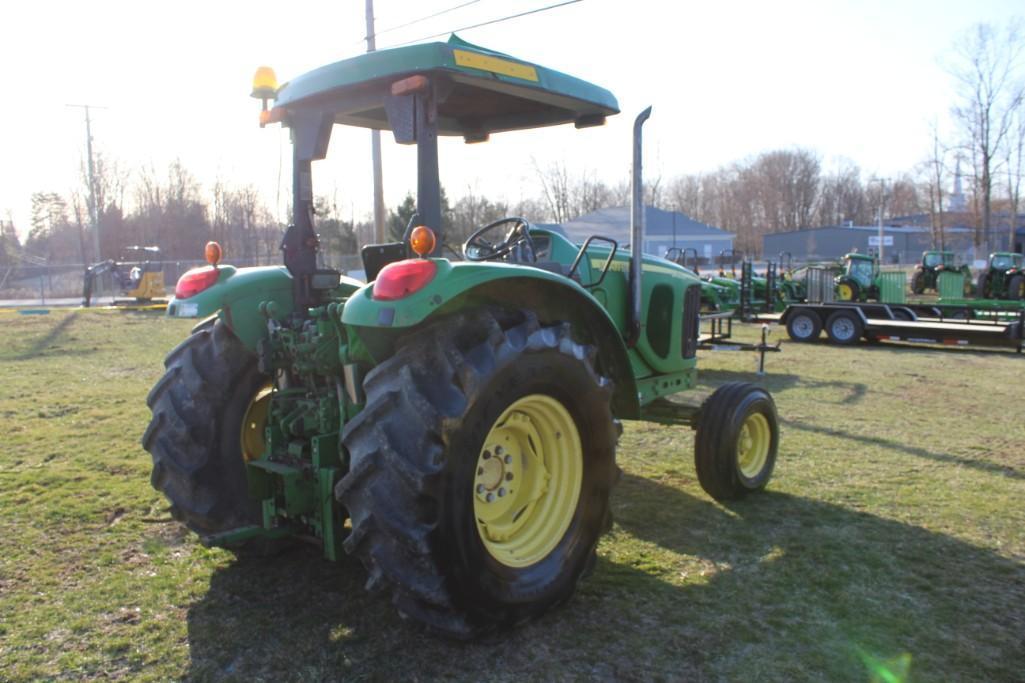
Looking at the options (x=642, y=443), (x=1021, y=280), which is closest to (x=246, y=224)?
(x=1021, y=280)

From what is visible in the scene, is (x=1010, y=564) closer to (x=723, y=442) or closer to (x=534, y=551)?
(x=723, y=442)

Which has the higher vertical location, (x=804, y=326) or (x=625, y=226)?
(x=625, y=226)

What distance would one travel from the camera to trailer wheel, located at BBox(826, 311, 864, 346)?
16078mm

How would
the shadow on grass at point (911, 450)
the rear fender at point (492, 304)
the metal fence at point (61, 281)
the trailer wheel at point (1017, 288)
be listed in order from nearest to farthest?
the rear fender at point (492, 304)
the shadow on grass at point (911, 450)
the trailer wheel at point (1017, 288)
the metal fence at point (61, 281)

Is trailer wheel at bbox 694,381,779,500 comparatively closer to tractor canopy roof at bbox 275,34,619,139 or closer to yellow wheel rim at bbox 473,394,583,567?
yellow wheel rim at bbox 473,394,583,567

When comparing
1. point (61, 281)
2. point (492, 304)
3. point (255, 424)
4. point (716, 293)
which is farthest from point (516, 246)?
point (61, 281)

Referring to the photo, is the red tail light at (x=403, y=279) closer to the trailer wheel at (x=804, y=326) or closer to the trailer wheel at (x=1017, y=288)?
the trailer wheel at (x=804, y=326)

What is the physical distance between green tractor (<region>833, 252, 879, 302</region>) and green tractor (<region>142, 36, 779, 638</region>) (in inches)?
773

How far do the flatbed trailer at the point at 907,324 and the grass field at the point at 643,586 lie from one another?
7997 millimetres

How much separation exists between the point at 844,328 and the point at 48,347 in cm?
1513

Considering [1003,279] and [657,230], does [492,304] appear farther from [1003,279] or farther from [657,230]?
[657,230]

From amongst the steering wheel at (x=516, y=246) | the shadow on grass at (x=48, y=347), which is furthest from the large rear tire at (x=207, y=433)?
the shadow on grass at (x=48, y=347)

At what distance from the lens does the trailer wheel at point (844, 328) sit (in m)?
16.1

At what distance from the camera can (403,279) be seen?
3.07 meters
